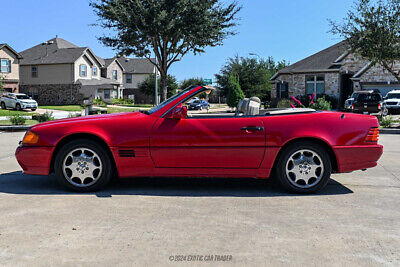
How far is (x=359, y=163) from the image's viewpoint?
5770 millimetres

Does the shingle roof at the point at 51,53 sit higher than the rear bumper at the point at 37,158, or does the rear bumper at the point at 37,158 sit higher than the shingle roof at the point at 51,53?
the shingle roof at the point at 51,53

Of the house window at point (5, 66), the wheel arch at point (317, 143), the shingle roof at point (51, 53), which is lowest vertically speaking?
the wheel arch at point (317, 143)

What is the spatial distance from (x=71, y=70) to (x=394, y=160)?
5067cm

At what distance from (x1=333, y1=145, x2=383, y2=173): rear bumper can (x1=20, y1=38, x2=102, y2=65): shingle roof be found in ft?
172

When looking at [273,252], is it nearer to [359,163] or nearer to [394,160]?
[359,163]

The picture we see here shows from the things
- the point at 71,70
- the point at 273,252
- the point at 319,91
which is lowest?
the point at 273,252

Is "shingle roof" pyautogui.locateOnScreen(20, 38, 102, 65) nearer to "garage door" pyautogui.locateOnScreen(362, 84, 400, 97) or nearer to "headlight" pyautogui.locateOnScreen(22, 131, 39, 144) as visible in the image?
"garage door" pyautogui.locateOnScreen(362, 84, 400, 97)

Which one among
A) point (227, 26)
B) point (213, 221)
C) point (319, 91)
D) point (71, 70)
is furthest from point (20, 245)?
point (71, 70)

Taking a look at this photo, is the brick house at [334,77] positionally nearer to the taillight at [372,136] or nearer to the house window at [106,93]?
the house window at [106,93]

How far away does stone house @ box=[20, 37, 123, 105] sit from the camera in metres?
54.8

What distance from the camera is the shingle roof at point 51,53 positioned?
55.1 m

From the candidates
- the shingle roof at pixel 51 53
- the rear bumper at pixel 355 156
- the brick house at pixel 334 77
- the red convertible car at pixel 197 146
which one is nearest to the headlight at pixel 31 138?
the red convertible car at pixel 197 146

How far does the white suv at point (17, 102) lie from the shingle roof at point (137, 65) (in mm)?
34270

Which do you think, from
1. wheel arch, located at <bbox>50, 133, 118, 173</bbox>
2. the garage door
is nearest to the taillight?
wheel arch, located at <bbox>50, 133, 118, 173</bbox>
